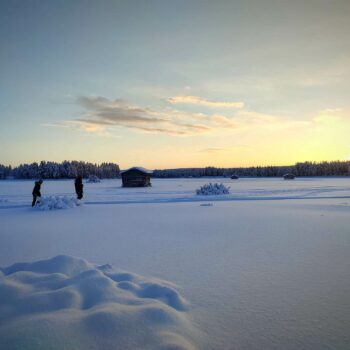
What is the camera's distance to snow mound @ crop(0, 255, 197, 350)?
2.48 metres

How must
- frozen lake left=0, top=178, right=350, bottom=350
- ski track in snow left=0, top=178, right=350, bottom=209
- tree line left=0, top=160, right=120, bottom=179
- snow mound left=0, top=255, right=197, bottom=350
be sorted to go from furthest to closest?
tree line left=0, top=160, right=120, bottom=179 → ski track in snow left=0, top=178, right=350, bottom=209 → frozen lake left=0, top=178, right=350, bottom=350 → snow mound left=0, top=255, right=197, bottom=350

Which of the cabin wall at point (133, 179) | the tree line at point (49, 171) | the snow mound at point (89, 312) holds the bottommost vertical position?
the snow mound at point (89, 312)

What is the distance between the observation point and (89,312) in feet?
9.62

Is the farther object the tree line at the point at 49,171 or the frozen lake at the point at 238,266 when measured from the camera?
the tree line at the point at 49,171

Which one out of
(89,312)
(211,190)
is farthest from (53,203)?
(211,190)

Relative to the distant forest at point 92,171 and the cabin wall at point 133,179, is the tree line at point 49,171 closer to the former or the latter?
the distant forest at point 92,171

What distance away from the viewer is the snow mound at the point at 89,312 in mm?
2480

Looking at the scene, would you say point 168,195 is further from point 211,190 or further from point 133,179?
point 133,179

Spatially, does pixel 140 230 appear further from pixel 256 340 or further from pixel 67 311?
pixel 256 340

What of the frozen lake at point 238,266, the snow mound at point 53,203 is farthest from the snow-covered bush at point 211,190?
the frozen lake at point 238,266

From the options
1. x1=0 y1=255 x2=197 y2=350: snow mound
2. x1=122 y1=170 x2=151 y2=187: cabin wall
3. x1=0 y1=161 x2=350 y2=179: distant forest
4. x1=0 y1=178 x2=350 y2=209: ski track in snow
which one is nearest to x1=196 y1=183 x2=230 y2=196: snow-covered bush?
x1=0 y1=178 x2=350 y2=209: ski track in snow

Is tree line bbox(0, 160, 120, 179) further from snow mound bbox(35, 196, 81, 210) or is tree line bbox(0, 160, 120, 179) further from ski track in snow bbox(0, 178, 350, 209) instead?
snow mound bbox(35, 196, 81, 210)

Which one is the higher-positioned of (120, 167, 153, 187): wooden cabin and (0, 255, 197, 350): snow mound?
(120, 167, 153, 187): wooden cabin

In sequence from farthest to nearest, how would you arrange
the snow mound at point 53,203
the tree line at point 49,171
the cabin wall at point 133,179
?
the tree line at point 49,171, the cabin wall at point 133,179, the snow mound at point 53,203
